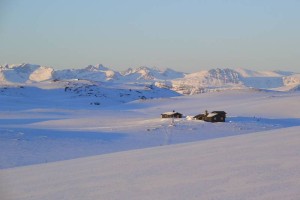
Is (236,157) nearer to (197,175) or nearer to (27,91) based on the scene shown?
(197,175)

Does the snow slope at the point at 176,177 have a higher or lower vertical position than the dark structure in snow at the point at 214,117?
higher

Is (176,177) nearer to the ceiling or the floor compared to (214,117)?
nearer to the ceiling

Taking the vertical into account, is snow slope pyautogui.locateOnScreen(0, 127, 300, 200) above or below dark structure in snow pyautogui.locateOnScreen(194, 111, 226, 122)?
above

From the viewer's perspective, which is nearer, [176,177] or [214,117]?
[176,177]

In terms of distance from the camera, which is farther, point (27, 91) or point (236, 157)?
point (27, 91)

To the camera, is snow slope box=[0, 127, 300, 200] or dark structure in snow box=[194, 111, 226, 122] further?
dark structure in snow box=[194, 111, 226, 122]

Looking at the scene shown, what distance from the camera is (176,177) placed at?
12.7 metres

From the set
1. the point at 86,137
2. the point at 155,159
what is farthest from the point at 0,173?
the point at 86,137

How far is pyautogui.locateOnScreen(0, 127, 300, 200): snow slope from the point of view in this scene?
10.9 meters

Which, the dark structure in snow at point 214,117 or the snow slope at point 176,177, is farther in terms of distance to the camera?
the dark structure in snow at point 214,117

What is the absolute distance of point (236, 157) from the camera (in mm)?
15055

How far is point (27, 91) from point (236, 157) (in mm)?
167874

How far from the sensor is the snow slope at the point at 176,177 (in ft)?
35.6

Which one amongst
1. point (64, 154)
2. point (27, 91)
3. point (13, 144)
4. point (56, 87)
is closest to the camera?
point (64, 154)
